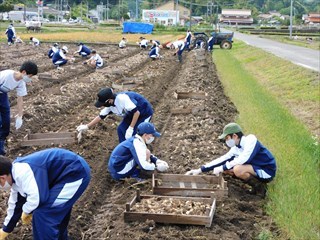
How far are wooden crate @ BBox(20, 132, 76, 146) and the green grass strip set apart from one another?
4056 millimetres

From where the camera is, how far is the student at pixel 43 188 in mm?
4719

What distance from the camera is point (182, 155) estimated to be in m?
9.36

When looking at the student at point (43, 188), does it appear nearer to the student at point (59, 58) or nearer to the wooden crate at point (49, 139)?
the wooden crate at point (49, 139)

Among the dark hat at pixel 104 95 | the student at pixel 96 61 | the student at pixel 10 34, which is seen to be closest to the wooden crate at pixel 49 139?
the dark hat at pixel 104 95

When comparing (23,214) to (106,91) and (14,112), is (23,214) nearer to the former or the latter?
(106,91)

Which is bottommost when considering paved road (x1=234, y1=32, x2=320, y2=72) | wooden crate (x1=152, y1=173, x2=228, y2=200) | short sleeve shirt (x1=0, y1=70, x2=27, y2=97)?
wooden crate (x1=152, y1=173, x2=228, y2=200)

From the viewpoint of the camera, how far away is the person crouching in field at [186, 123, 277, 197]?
24.5ft

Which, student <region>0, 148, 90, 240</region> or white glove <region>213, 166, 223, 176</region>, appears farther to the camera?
white glove <region>213, 166, 223, 176</region>

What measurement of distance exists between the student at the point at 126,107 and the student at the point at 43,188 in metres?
3.00

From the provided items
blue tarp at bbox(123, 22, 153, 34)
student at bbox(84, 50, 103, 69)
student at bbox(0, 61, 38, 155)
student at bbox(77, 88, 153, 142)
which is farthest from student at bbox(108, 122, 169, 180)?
blue tarp at bbox(123, 22, 153, 34)

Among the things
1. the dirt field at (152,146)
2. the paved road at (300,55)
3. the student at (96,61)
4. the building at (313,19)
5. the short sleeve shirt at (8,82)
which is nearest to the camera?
the dirt field at (152,146)

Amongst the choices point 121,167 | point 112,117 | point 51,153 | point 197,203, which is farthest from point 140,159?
point 112,117

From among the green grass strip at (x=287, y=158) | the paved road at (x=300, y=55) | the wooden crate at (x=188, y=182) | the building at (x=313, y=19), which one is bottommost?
the green grass strip at (x=287, y=158)

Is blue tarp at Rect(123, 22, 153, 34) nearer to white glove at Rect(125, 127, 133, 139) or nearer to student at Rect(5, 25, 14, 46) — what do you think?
student at Rect(5, 25, 14, 46)
